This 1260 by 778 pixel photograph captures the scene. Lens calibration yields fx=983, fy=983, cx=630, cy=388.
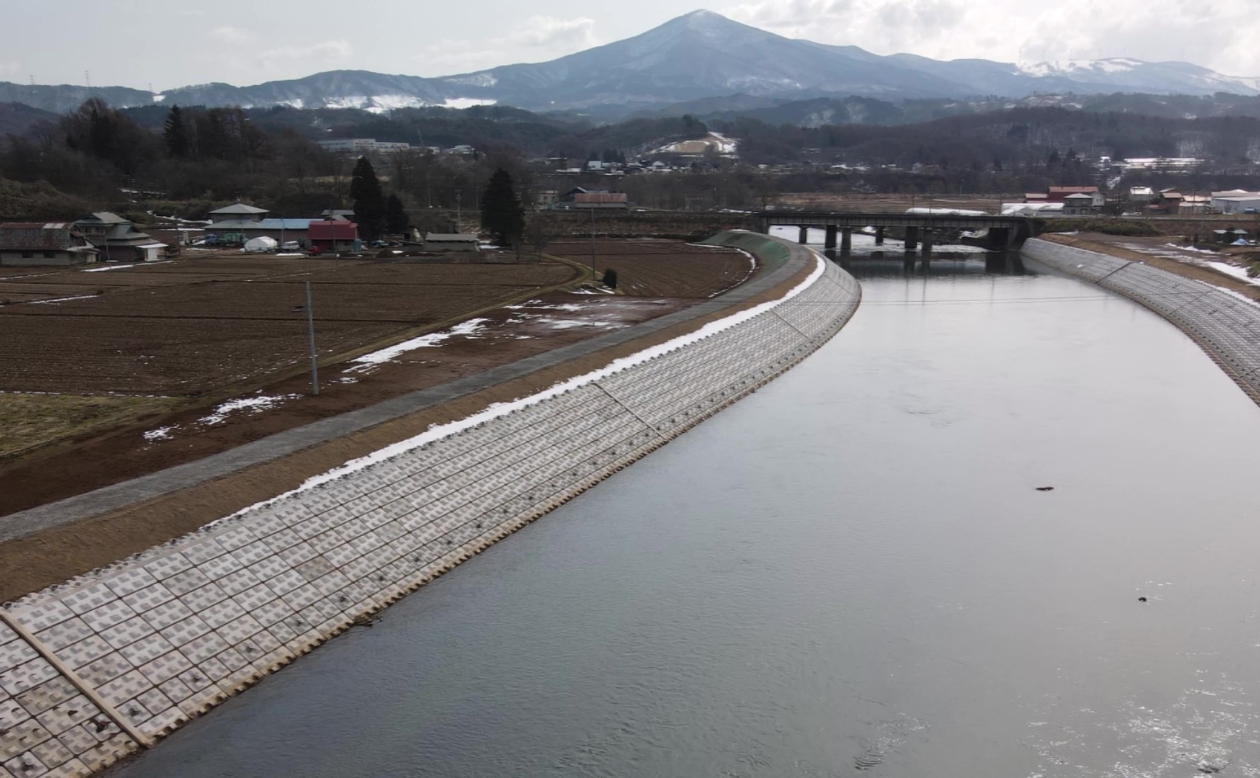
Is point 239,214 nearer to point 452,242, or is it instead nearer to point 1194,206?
point 452,242

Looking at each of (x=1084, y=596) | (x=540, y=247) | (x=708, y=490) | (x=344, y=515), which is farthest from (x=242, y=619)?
(x=540, y=247)

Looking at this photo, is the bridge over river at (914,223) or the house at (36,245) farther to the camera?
the bridge over river at (914,223)

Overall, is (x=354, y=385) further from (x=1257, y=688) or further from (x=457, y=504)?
(x=1257, y=688)

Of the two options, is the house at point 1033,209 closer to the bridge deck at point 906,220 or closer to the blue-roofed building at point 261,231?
the bridge deck at point 906,220

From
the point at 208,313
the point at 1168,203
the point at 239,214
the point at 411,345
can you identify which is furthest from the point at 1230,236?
the point at 239,214

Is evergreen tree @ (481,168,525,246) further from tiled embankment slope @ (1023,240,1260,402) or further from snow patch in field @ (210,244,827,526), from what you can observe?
tiled embankment slope @ (1023,240,1260,402)

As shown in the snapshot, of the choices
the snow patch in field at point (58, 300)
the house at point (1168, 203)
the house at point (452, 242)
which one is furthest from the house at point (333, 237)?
the house at point (1168, 203)

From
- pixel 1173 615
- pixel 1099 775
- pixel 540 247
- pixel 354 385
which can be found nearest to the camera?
pixel 1099 775
